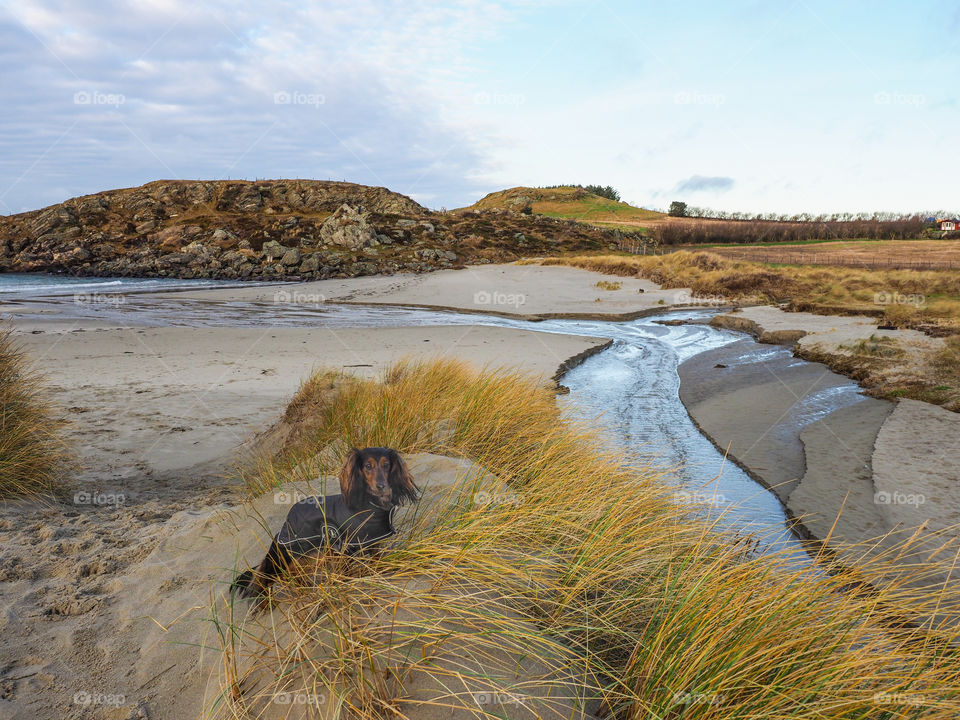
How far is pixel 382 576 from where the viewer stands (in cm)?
259

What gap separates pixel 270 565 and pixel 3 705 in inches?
44.0

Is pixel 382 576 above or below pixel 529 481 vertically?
above

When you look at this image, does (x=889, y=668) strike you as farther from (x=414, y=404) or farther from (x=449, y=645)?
(x=414, y=404)

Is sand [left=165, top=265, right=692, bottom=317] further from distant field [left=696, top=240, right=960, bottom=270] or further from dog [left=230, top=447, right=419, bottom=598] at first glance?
dog [left=230, top=447, right=419, bottom=598]

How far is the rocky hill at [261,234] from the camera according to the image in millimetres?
44094

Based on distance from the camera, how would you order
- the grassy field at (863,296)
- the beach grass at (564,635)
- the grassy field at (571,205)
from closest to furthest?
the beach grass at (564,635), the grassy field at (863,296), the grassy field at (571,205)

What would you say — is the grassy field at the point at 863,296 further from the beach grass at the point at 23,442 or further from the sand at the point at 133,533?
the beach grass at the point at 23,442

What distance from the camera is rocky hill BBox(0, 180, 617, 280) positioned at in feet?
145

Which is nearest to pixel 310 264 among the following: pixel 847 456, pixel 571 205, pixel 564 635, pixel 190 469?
pixel 190 469

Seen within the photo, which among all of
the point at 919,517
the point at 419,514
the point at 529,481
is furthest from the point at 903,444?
the point at 419,514

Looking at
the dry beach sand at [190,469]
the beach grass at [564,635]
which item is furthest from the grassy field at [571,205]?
the beach grass at [564,635]

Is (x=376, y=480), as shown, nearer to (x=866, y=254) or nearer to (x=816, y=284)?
(x=816, y=284)

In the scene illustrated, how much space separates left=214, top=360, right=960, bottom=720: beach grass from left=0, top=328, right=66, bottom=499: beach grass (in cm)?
307

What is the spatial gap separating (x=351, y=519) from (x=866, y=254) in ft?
159
